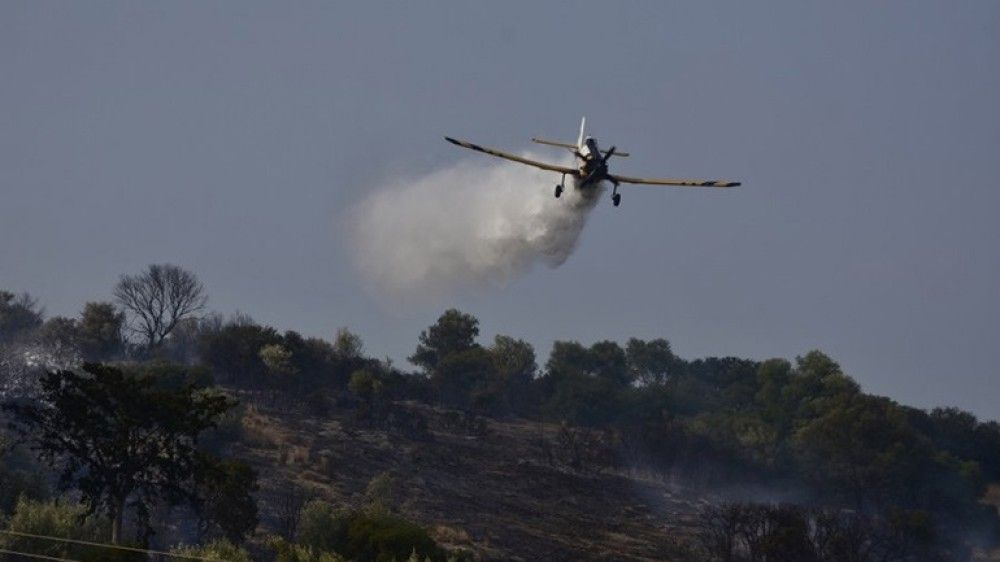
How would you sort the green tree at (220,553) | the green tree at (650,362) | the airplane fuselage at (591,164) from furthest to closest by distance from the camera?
the green tree at (650,362) → the airplane fuselage at (591,164) → the green tree at (220,553)

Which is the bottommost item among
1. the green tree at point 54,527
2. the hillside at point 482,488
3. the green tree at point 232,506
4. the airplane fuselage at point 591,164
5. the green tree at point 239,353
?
the green tree at point 54,527

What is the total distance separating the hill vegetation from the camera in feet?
204

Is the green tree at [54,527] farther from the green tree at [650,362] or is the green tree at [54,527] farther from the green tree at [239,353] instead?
the green tree at [650,362]

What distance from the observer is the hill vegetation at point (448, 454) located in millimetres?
62094

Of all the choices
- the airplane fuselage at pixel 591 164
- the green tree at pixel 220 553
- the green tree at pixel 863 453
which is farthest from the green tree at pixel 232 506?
the green tree at pixel 863 453

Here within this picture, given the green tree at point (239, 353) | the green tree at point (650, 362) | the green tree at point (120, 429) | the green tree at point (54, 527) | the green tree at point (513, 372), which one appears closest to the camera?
the green tree at point (54, 527)

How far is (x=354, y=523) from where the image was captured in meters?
66.0

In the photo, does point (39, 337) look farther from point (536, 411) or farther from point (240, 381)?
point (536, 411)

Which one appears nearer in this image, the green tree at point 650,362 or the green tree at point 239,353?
the green tree at point 239,353

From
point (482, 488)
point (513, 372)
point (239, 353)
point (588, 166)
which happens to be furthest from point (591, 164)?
point (513, 372)

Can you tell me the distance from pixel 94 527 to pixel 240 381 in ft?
178

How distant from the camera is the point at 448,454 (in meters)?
103

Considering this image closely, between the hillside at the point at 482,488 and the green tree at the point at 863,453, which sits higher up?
the green tree at the point at 863,453

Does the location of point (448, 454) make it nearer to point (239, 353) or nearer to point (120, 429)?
point (239, 353)
